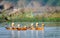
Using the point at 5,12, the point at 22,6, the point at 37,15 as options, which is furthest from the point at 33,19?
the point at 5,12

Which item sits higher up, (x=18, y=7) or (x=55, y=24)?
(x=18, y=7)

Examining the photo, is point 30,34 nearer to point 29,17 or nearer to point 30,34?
point 30,34

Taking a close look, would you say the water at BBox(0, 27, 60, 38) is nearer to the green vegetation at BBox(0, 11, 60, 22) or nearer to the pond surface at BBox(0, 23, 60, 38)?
the pond surface at BBox(0, 23, 60, 38)

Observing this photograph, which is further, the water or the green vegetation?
the green vegetation

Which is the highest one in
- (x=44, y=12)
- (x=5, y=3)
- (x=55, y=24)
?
(x=5, y=3)

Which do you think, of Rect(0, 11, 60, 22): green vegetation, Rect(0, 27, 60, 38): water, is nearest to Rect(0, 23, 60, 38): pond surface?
Rect(0, 27, 60, 38): water

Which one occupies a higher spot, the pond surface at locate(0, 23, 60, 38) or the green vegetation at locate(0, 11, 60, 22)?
the green vegetation at locate(0, 11, 60, 22)

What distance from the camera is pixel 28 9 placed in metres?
13.8

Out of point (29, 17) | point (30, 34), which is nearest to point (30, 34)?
point (30, 34)

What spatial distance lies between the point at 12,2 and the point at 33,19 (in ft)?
6.74

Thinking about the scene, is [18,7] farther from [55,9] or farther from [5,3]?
[55,9]

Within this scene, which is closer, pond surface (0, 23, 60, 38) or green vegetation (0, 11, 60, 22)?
pond surface (0, 23, 60, 38)

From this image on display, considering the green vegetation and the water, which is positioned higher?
the green vegetation

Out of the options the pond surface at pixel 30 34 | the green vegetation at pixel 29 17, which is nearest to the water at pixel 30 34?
the pond surface at pixel 30 34
